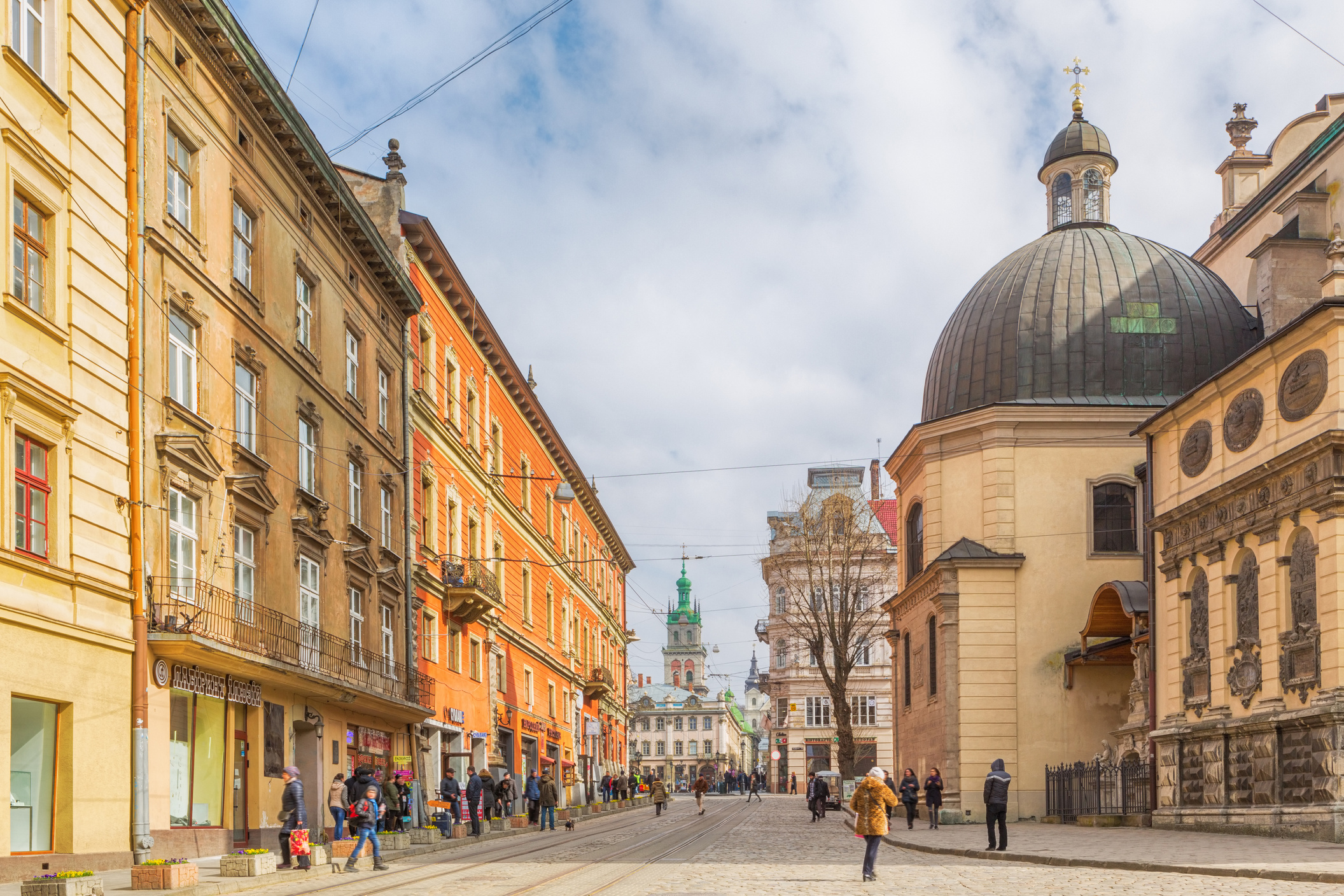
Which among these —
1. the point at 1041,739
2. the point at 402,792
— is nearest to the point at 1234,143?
the point at 1041,739

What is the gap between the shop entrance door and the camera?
2202cm

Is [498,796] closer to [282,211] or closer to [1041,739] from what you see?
[1041,739]

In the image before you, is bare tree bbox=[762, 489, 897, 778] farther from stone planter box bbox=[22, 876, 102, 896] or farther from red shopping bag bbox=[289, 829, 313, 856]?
stone planter box bbox=[22, 876, 102, 896]

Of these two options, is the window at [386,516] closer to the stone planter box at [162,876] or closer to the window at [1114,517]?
the stone planter box at [162,876]

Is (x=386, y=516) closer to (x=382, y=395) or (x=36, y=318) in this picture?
(x=382, y=395)

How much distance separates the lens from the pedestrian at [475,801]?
30.2m

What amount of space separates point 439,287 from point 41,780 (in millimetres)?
22139

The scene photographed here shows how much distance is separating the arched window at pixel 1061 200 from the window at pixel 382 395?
76.9 feet

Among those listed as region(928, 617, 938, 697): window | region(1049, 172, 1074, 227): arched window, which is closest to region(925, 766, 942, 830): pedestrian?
region(928, 617, 938, 697): window

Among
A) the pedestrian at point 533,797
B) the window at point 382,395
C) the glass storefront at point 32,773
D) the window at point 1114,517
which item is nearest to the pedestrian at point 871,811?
the glass storefront at point 32,773

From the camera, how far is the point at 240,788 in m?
22.3

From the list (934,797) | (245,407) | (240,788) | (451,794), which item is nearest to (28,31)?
(245,407)

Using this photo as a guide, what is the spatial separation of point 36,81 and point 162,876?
9.25 m

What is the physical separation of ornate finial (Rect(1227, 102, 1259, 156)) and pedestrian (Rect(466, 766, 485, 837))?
104 ft
